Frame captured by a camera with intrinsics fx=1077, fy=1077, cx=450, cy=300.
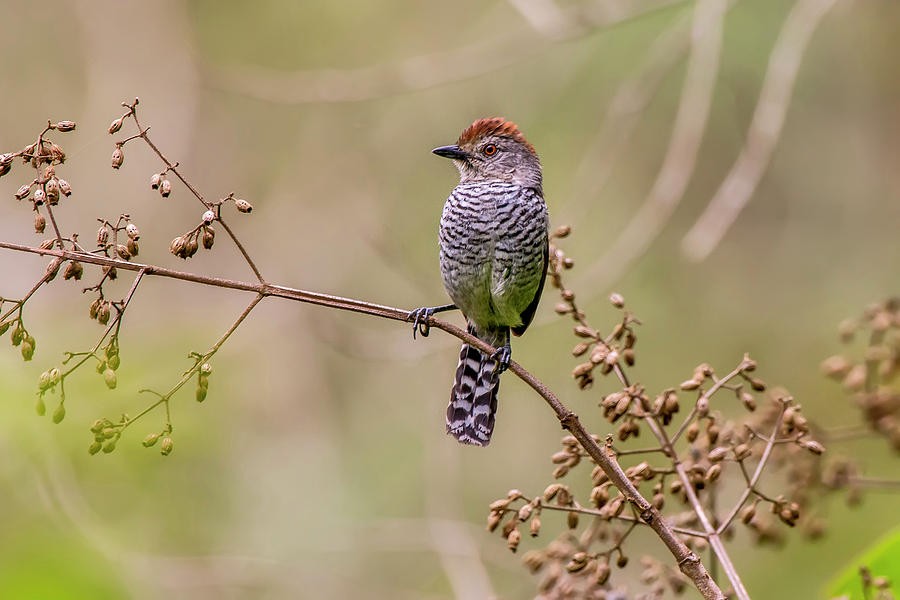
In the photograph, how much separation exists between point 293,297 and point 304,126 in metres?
5.35

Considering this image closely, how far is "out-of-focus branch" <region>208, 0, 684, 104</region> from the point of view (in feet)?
15.7

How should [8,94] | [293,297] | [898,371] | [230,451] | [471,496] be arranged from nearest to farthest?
[293,297]
[898,371]
[230,451]
[471,496]
[8,94]

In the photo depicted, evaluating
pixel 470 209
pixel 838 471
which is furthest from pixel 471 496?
pixel 838 471

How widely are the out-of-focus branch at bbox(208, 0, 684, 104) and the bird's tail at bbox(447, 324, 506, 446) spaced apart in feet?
4.59

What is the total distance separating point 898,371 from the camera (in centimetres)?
342

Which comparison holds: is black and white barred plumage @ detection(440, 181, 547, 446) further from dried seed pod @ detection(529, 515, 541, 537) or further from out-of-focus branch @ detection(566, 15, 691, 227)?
dried seed pod @ detection(529, 515, 541, 537)

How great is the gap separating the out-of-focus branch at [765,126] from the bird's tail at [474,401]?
0.92 m

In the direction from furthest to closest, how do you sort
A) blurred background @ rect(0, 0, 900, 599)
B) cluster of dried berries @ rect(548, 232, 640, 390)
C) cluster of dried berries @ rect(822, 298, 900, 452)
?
blurred background @ rect(0, 0, 900, 599), cluster of dried berries @ rect(822, 298, 900, 452), cluster of dried berries @ rect(548, 232, 640, 390)

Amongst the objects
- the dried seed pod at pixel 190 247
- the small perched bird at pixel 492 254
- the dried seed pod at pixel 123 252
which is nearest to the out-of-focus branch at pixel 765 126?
the small perched bird at pixel 492 254

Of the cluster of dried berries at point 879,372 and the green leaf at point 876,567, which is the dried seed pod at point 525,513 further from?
the cluster of dried berries at point 879,372

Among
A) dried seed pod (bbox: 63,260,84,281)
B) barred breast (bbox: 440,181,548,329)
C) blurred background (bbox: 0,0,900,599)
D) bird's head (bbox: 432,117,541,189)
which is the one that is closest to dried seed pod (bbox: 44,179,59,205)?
dried seed pod (bbox: 63,260,84,281)

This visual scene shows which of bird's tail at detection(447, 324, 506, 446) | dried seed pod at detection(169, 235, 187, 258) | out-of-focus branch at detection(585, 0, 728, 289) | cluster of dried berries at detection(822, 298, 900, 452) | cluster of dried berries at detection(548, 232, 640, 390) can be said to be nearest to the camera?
dried seed pod at detection(169, 235, 187, 258)

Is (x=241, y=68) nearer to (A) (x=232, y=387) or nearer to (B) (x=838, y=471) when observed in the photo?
(A) (x=232, y=387)

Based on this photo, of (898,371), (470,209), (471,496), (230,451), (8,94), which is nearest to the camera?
(898,371)
